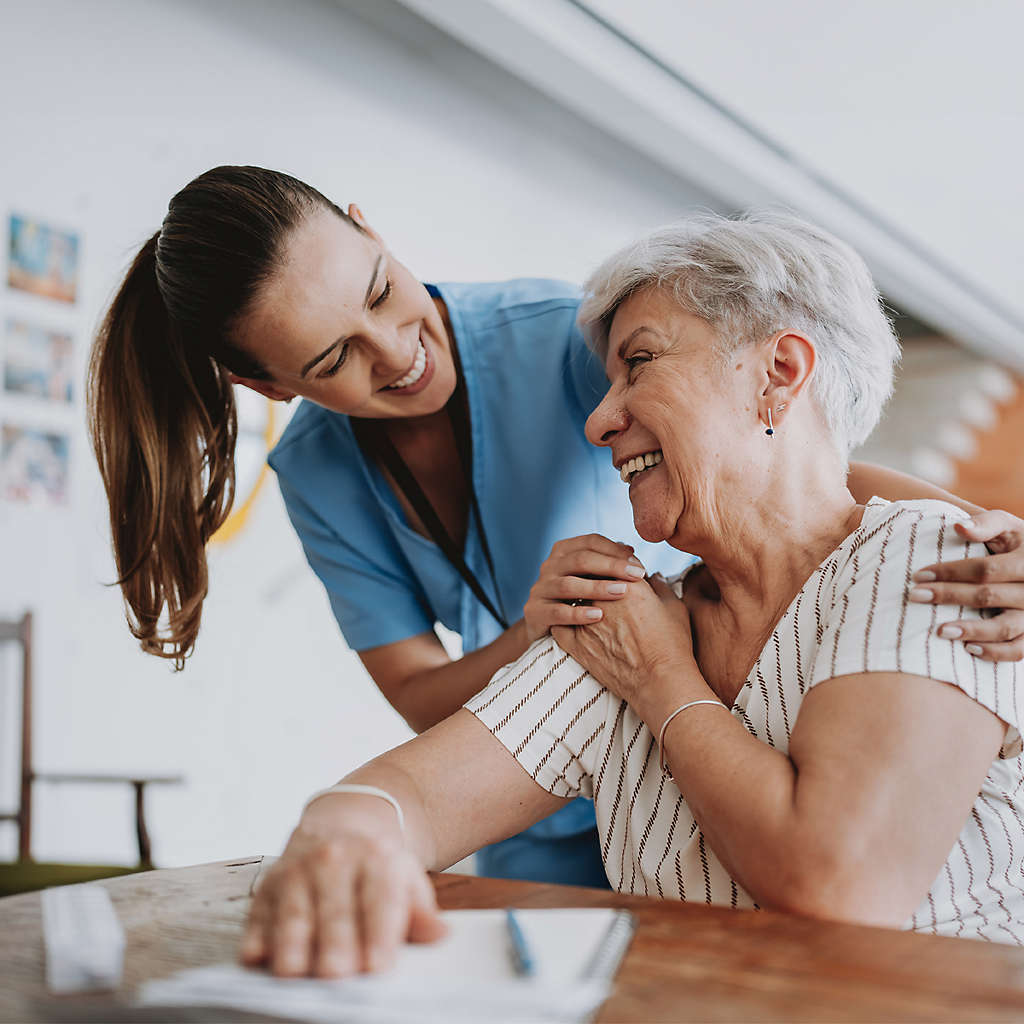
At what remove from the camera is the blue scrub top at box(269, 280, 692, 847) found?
67.6 inches

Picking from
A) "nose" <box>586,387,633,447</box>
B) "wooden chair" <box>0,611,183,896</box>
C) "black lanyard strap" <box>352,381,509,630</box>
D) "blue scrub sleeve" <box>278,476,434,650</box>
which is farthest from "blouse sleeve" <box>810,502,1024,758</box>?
"wooden chair" <box>0,611,183,896</box>

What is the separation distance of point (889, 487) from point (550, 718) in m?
0.56

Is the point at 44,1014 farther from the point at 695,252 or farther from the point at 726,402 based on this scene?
the point at 695,252

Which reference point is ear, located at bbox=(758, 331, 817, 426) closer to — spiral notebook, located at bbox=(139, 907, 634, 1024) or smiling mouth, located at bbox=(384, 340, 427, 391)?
smiling mouth, located at bbox=(384, 340, 427, 391)

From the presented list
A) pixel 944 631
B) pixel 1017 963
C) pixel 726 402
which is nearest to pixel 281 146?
pixel 726 402

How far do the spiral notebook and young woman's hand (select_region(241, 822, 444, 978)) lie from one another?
1cm

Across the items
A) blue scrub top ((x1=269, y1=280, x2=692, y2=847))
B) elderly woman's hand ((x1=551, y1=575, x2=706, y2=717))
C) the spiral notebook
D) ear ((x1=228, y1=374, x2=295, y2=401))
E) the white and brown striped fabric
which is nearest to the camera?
the spiral notebook

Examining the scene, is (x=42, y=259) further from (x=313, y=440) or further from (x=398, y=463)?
(x=398, y=463)

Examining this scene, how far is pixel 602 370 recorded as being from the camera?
1613mm

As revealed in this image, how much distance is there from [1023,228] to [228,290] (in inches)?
206

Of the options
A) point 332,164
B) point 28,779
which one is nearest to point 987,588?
point 28,779

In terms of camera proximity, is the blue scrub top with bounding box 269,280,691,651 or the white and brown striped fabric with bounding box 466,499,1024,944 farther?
the blue scrub top with bounding box 269,280,691,651

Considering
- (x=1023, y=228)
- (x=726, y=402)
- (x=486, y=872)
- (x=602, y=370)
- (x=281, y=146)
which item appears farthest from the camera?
(x=1023, y=228)

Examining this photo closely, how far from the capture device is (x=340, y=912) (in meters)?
0.73
